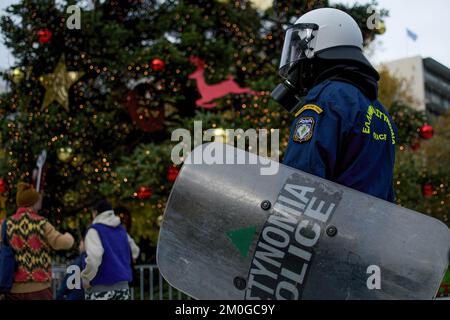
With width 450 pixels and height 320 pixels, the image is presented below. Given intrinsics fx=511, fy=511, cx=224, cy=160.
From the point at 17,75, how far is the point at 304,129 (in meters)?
8.29

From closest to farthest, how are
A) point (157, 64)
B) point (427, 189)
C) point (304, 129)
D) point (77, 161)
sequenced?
point (304, 129) < point (157, 64) < point (427, 189) < point (77, 161)

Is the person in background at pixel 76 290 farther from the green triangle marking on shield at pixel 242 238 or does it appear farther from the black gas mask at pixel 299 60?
the green triangle marking on shield at pixel 242 238

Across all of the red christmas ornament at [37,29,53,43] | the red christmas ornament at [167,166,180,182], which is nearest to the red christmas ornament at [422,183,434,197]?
the red christmas ornament at [167,166,180,182]

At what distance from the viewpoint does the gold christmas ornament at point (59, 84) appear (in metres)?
8.84

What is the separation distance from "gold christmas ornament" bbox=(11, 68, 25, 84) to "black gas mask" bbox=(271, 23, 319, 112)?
25.2 feet

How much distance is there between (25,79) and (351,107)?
833cm

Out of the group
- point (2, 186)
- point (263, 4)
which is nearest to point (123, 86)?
point (2, 186)

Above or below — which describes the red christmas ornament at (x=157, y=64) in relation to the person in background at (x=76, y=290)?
above

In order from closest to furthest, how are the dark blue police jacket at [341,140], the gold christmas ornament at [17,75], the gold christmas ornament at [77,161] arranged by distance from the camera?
the dark blue police jacket at [341,140] < the gold christmas ornament at [17,75] < the gold christmas ornament at [77,161]

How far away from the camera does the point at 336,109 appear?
1.94 metres

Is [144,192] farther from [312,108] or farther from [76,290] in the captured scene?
[312,108]

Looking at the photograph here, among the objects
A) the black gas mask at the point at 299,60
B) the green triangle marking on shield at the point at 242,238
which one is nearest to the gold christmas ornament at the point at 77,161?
the black gas mask at the point at 299,60

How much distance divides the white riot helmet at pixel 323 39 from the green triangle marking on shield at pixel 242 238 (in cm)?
98
